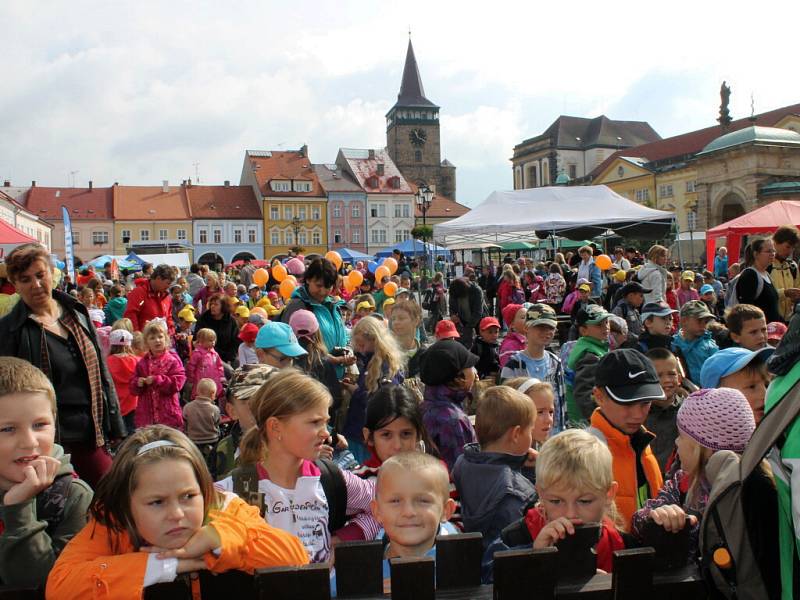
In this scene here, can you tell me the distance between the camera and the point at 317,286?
18.3ft

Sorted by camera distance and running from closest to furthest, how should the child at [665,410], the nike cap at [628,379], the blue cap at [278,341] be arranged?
the nike cap at [628,379] → the child at [665,410] → the blue cap at [278,341]

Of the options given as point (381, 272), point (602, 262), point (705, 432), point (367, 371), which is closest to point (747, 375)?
point (705, 432)

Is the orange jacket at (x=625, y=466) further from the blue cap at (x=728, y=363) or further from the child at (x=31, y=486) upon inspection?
the child at (x=31, y=486)

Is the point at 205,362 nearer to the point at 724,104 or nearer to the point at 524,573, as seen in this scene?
the point at 524,573

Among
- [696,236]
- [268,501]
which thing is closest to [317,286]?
[268,501]

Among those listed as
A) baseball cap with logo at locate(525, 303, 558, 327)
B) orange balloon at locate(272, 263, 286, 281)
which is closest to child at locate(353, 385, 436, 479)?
baseball cap with logo at locate(525, 303, 558, 327)

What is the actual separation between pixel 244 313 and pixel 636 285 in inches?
199

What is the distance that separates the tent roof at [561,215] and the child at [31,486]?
43.5 ft

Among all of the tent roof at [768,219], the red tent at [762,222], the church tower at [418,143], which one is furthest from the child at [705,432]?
the church tower at [418,143]

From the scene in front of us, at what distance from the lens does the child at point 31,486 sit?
1913mm

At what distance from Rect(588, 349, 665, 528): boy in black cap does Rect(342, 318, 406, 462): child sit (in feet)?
6.50

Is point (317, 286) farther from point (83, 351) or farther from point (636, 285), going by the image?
point (636, 285)

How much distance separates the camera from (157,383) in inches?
250

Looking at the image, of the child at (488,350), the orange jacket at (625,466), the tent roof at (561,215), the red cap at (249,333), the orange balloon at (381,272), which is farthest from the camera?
the tent roof at (561,215)
